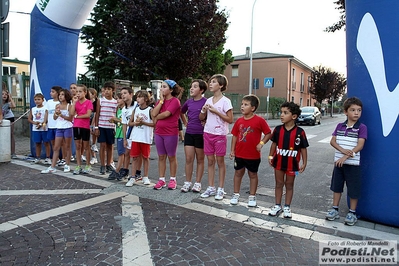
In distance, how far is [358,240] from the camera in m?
3.31

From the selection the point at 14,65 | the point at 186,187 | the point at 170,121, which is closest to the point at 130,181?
the point at 186,187

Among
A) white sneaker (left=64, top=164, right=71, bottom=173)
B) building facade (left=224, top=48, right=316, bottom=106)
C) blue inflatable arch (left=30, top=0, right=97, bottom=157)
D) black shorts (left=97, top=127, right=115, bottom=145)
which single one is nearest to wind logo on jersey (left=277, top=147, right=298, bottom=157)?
black shorts (left=97, top=127, right=115, bottom=145)

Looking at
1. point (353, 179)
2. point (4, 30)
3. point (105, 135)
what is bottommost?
point (353, 179)

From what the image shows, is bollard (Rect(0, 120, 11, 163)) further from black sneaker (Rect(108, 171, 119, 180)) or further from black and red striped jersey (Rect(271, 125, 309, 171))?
black and red striped jersey (Rect(271, 125, 309, 171))

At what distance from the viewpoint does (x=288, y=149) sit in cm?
386

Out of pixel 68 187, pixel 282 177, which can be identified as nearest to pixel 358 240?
pixel 282 177

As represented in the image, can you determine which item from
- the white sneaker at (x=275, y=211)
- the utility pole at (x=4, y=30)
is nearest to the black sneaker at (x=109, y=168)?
the utility pole at (x=4, y=30)

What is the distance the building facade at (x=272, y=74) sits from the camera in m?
37.3

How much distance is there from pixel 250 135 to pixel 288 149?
561 millimetres

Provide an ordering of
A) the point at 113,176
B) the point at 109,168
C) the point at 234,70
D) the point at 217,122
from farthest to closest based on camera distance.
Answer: the point at 234,70 → the point at 109,168 → the point at 113,176 → the point at 217,122

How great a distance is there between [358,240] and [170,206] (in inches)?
92.5

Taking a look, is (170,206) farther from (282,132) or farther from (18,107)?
(18,107)

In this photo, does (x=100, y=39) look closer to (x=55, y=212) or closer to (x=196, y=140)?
(x=196, y=140)

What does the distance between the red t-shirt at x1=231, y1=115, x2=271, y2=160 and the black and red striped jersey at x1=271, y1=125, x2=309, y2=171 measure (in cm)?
28
